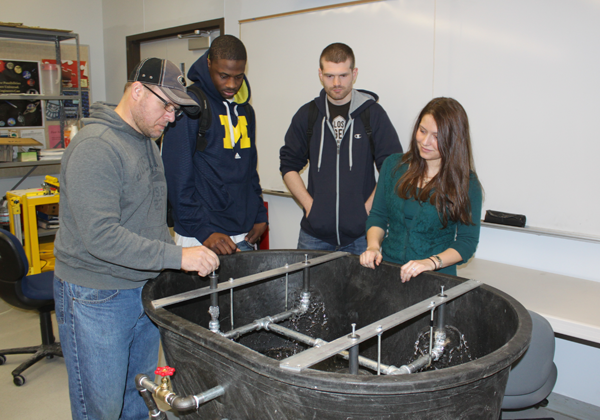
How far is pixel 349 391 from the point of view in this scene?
2.66ft

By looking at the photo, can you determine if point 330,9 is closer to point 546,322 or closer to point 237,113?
point 237,113

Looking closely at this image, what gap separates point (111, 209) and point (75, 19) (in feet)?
14.0

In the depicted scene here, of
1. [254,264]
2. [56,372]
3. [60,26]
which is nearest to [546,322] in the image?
[254,264]

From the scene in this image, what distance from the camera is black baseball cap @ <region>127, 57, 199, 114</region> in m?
1.31

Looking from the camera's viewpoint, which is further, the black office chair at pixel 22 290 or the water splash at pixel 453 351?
the black office chair at pixel 22 290

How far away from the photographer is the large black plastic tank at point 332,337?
0.83 meters

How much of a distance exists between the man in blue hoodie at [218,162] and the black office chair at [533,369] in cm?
109

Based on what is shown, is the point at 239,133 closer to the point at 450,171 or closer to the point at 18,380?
the point at 450,171

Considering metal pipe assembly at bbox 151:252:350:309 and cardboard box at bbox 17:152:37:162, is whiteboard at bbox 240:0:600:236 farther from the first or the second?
cardboard box at bbox 17:152:37:162

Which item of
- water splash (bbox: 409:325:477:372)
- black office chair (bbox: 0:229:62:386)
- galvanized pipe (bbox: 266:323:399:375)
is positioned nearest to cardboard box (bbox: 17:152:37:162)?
black office chair (bbox: 0:229:62:386)

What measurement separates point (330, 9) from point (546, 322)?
2058 mm

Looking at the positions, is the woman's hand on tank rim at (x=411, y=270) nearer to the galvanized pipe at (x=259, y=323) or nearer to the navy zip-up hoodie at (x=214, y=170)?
the galvanized pipe at (x=259, y=323)

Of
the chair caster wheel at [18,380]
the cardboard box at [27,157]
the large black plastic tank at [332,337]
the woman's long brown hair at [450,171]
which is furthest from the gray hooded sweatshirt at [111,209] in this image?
the cardboard box at [27,157]

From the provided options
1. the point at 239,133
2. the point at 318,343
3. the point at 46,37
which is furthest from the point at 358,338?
the point at 46,37
